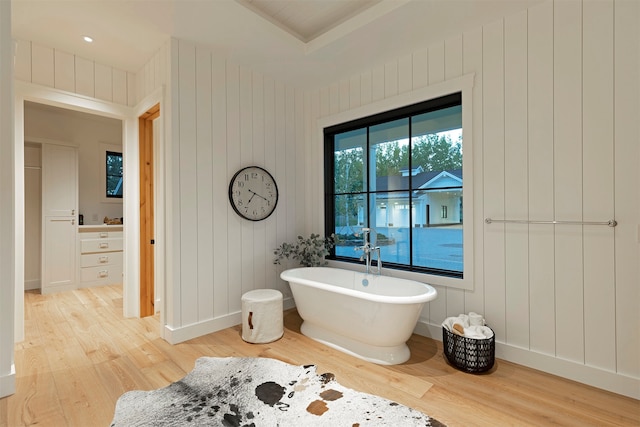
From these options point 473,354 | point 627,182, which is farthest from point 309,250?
point 627,182

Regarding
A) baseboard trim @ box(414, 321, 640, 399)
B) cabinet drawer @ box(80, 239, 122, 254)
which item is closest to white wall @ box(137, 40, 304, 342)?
baseboard trim @ box(414, 321, 640, 399)

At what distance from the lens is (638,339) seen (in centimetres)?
179

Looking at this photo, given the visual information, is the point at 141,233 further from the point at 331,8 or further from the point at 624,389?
the point at 624,389

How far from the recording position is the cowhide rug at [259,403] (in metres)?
1.61

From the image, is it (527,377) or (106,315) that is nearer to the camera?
(527,377)

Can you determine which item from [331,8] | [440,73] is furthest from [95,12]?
[440,73]

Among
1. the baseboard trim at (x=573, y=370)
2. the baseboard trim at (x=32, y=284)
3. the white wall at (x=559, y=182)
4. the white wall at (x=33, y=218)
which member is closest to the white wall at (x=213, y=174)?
the white wall at (x=559, y=182)

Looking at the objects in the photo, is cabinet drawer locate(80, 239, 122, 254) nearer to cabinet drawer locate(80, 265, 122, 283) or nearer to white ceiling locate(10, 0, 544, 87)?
cabinet drawer locate(80, 265, 122, 283)

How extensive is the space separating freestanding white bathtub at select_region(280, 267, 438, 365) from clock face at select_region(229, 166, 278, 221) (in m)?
0.73

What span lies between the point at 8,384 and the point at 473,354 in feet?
9.46

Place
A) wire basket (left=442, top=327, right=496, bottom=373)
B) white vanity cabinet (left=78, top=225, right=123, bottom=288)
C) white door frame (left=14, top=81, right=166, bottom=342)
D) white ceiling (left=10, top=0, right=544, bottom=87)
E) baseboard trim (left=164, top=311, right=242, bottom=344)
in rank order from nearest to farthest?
wire basket (left=442, top=327, right=496, bottom=373) < white ceiling (left=10, top=0, right=544, bottom=87) < baseboard trim (left=164, top=311, right=242, bottom=344) < white door frame (left=14, top=81, right=166, bottom=342) < white vanity cabinet (left=78, top=225, right=123, bottom=288)

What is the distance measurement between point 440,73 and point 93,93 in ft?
10.8

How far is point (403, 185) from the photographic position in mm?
3018

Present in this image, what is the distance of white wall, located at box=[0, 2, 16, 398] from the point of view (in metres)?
1.84
